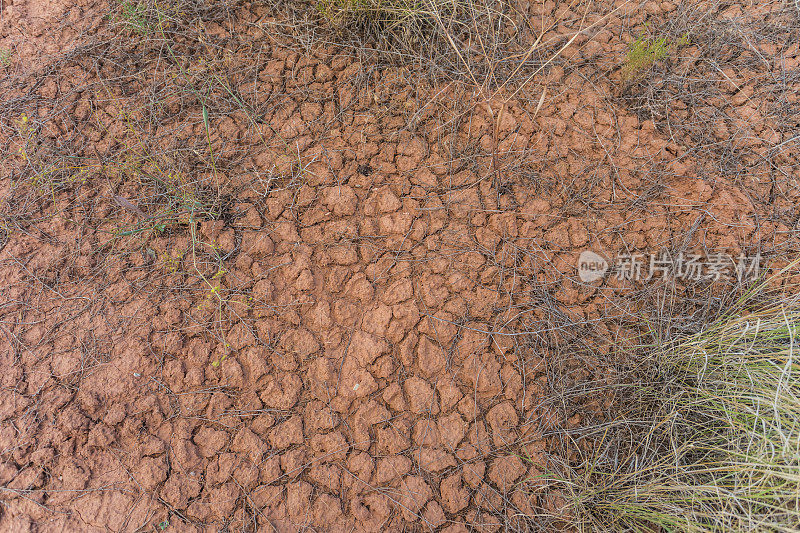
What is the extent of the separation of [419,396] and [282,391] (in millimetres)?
505

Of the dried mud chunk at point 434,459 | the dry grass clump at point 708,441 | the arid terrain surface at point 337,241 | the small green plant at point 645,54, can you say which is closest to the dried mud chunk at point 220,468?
the arid terrain surface at point 337,241

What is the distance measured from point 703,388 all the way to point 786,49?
1926 mm

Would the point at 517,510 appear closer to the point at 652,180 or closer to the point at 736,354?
the point at 736,354

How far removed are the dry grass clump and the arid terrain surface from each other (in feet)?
0.49

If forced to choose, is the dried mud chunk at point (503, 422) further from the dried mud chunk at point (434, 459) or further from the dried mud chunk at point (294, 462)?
the dried mud chunk at point (294, 462)

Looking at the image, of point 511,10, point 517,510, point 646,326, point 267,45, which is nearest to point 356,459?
point 517,510

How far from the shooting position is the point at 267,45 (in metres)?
2.45

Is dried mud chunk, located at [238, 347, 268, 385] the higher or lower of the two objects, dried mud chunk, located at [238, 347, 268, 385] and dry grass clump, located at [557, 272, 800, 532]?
the higher

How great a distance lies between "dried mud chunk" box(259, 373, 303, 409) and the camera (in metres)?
1.79

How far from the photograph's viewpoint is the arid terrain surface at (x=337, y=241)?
5.61ft

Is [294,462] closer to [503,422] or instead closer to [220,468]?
[220,468]

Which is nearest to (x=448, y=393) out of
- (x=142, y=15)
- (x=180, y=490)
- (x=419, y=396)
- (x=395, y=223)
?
(x=419, y=396)

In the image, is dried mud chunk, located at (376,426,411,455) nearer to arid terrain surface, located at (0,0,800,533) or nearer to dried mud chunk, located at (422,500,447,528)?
arid terrain surface, located at (0,0,800,533)

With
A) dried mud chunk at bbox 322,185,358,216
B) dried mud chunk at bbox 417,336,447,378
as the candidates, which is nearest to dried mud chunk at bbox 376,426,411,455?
dried mud chunk at bbox 417,336,447,378
